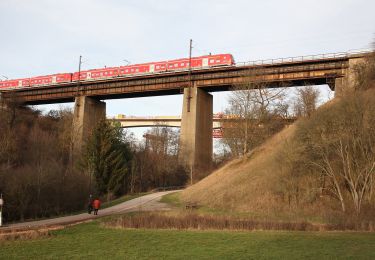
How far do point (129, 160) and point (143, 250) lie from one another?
134ft

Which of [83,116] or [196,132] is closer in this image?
[196,132]

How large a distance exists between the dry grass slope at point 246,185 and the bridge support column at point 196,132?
15498 millimetres

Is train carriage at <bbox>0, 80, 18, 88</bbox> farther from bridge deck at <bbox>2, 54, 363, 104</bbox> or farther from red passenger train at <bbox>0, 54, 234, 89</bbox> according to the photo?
bridge deck at <bbox>2, 54, 363, 104</bbox>

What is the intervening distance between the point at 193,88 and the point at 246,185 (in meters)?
27.8

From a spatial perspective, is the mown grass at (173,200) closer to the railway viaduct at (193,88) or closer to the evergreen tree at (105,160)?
the evergreen tree at (105,160)

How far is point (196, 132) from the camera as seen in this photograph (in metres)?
57.4

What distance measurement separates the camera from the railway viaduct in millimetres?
49969

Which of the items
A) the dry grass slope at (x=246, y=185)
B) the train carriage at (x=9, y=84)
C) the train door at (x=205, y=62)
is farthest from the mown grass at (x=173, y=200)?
the train carriage at (x=9, y=84)

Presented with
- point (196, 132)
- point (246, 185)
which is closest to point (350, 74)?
point (246, 185)

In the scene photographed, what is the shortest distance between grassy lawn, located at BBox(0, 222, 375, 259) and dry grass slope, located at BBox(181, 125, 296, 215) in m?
10.5

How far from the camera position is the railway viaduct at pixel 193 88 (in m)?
50.0

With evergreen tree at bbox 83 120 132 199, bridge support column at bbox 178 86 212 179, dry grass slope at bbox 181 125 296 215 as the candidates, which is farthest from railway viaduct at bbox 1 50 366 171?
dry grass slope at bbox 181 125 296 215

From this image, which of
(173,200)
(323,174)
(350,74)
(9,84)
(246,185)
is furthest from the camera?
(9,84)

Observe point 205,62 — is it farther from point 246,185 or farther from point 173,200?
point 246,185
